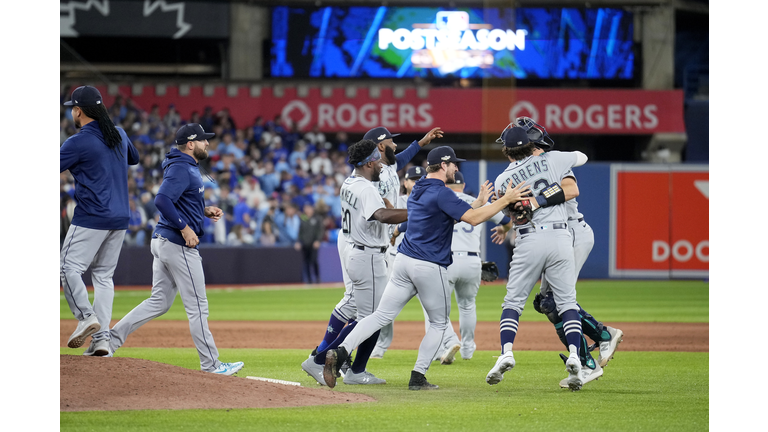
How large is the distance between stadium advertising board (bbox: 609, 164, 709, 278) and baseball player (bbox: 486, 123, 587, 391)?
16.5m

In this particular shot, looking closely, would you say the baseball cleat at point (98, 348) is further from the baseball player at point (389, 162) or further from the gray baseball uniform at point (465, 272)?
the gray baseball uniform at point (465, 272)

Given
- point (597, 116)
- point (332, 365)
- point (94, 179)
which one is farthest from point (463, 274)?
point (597, 116)

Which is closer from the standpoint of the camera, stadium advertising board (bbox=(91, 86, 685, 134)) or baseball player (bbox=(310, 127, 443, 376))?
baseball player (bbox=(310, 127, 443, 376))

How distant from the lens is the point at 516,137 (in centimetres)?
630

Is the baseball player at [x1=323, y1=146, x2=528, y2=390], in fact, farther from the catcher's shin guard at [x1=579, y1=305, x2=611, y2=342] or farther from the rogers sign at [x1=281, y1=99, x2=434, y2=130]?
the rogers sign at [x1=281, y1=99, x2=434, y2=130]

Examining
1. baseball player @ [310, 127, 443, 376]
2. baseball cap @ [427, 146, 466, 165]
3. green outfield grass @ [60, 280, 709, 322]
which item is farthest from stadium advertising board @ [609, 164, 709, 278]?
baseball cap @ [427, 146, 466, 165]

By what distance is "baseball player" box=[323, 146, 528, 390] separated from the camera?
19.9ft

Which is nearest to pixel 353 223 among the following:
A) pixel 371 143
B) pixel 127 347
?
pixel 371 143

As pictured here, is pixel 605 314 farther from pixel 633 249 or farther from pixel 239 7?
pixel 239 7

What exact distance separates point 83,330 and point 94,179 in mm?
1055

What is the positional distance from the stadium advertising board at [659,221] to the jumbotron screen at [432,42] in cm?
496

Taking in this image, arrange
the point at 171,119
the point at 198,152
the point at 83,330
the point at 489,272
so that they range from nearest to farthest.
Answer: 1. the point at 83,330
2. the point at 198,152
3. the point at 489,272
4. the point at 171,119

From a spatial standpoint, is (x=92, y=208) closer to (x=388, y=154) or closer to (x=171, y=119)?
(x=388, y=154)

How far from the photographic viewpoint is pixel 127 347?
31.1ft
